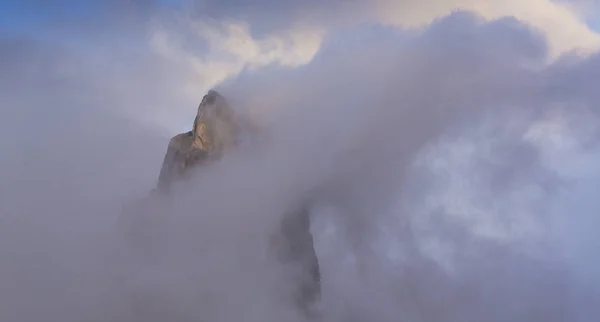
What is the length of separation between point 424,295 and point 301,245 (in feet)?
390

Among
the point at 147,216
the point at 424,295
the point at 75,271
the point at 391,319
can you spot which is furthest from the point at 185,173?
the point at 424,295

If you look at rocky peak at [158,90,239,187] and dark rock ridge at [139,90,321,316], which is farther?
dark rock ridge at [139,90,321,316]

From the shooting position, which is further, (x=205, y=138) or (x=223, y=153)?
(x=223, y=153)

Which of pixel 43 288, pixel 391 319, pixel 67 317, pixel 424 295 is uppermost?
pixel 424 295

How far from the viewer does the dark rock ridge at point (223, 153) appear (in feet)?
310

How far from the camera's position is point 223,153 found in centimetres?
10188

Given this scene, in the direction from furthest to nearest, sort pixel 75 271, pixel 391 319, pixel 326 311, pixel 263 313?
pixel 391 319 → pixel 75 271 → pixel 326 311 → pixel 263 313

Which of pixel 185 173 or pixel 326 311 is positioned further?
pixel 326 311

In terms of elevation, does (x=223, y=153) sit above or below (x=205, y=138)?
above

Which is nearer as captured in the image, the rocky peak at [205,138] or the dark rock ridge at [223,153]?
the rocky peak at [205,138]

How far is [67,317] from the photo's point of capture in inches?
3656

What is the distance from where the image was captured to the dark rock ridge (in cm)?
9450

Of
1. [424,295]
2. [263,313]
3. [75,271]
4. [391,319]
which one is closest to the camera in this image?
[263,313]

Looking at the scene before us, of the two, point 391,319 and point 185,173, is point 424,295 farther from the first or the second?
point 185,173
